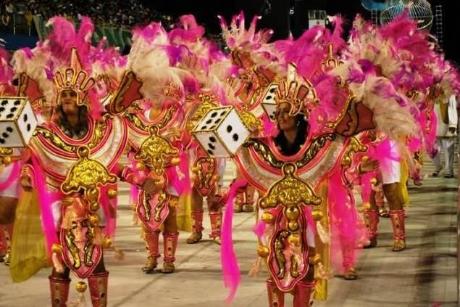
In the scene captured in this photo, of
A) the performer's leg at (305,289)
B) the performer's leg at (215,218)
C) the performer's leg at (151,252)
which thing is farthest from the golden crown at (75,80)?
the performer's leg at (215,218)

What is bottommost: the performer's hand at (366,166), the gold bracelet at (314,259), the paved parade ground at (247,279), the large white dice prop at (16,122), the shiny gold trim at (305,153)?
the paved parade ground at (247,279)

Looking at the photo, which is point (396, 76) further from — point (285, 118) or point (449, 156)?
point (449, 156)

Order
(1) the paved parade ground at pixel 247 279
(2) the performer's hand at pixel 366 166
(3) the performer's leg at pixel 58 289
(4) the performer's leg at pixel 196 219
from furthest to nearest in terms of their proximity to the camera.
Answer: (4) the performer's leg at pixel 196 219, (1) the paved parade ground at pixel 247 279, (2) the performer's hand at pixel 366 166, (3) the performer's leg at pixel 58 289

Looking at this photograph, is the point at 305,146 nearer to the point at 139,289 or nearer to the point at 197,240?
the point at 139,289

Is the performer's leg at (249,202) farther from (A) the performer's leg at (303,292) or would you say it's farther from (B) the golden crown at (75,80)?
(A) the performer's leg at (303,292)

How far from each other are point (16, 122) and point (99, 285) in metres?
1.28

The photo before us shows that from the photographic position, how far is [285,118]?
5.51 metres

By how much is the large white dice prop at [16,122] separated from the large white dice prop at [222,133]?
101 centimetres

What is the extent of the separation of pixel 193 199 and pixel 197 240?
0.48m

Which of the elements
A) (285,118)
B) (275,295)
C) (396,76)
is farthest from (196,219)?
(285,118)

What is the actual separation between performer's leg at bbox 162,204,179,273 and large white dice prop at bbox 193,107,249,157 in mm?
3025

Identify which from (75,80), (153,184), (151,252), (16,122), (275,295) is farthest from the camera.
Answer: (151,252)

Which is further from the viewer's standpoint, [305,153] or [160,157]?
[160,157]

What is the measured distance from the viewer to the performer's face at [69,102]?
19.2 ft
